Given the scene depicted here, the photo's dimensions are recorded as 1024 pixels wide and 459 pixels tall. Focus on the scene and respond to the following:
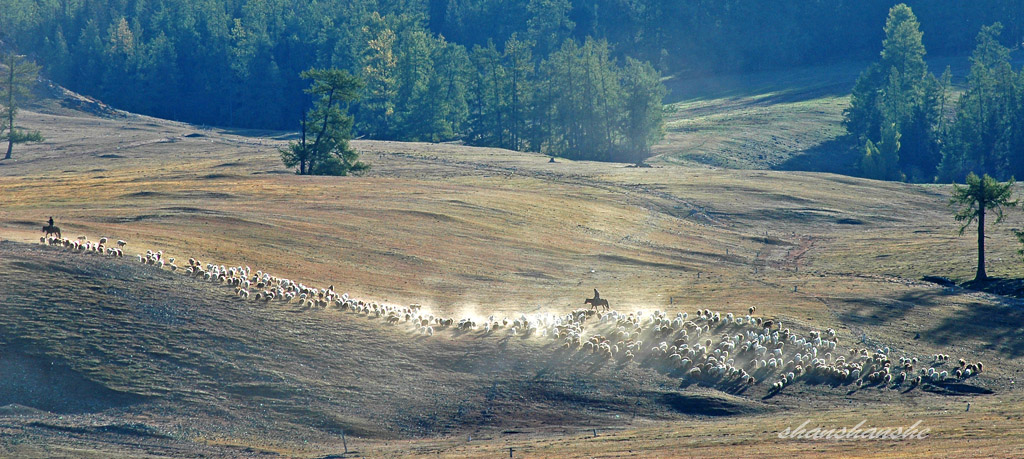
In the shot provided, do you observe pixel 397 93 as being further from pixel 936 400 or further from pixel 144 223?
pixel 936 400

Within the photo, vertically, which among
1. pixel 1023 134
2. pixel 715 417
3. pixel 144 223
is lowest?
pixel 715 417

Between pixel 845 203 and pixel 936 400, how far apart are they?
199ft

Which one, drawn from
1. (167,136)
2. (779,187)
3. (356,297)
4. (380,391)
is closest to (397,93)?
(167,136)

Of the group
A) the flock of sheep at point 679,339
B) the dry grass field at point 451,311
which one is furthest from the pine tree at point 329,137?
the flock of sheep at point 679,339

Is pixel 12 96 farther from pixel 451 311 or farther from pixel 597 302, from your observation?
pixel 597 302

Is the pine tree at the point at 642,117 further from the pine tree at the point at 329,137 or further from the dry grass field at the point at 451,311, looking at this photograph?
the pine tree at the point at 329,137

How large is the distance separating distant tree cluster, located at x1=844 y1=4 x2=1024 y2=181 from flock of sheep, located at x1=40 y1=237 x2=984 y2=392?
91068 millimetres

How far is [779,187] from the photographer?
10300 centimetres

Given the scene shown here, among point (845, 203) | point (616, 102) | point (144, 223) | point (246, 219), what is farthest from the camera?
point (616, 102)

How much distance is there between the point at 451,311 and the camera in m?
50.0

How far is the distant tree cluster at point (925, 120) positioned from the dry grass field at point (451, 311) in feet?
119

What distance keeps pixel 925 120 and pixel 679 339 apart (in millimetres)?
112148

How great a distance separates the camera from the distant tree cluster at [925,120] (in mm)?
130750

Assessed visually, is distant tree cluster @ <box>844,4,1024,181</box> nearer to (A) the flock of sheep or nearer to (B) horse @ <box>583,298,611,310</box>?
(A) the flock of sheep
